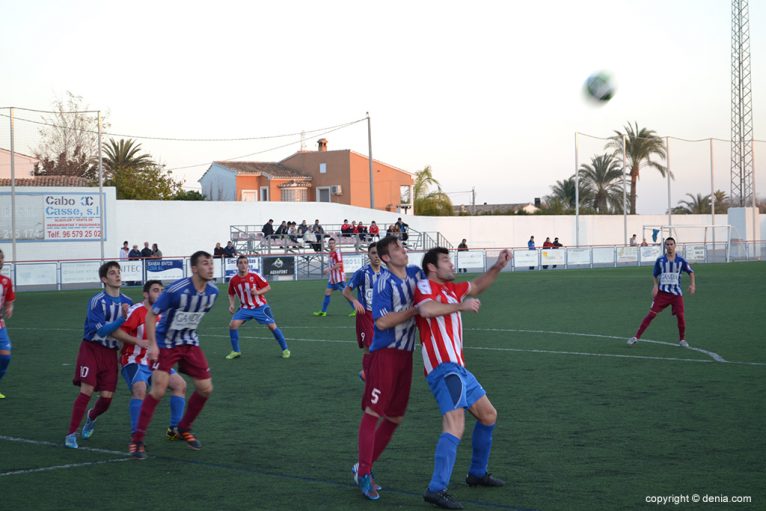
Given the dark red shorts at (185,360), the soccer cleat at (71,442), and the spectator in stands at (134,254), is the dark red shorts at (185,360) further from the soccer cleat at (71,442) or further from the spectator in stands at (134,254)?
the spectator in stands at (134,254)

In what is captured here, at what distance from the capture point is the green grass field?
7105 millimetres

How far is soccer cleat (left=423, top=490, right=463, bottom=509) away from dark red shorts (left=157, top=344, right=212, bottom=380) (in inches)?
125

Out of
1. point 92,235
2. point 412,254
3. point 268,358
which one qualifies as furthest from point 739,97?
point 268,358

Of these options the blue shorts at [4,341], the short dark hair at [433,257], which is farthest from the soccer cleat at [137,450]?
the blue shorts at [4,341]

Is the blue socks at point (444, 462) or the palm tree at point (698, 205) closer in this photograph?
the blue socks at point (444, 462)

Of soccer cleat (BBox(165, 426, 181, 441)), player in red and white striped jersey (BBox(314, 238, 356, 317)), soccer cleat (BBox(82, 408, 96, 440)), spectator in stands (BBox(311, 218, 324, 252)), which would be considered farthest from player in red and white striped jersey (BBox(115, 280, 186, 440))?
spectator in stands (BBox(311, 218, 324, 252))

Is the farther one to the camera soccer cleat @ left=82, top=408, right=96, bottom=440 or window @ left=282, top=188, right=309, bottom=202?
window @ left=282, top=188, right=309, bottom=202

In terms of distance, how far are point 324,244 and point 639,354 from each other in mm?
33499

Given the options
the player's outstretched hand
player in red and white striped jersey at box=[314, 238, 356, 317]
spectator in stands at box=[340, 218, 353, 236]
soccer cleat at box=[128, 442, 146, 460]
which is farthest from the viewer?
spectator in stands at box=[340, 218, 353, 236]

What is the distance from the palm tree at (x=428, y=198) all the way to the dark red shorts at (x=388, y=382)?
75658 millimetres

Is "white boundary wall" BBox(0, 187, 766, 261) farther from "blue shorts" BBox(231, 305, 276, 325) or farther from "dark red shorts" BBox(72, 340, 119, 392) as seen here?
"dark red shorts" BBox(72, 340, 119, 392)

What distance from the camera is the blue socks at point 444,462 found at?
654cm

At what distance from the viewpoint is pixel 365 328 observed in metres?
13.2

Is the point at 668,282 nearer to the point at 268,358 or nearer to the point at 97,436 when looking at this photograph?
the point at 268,358
